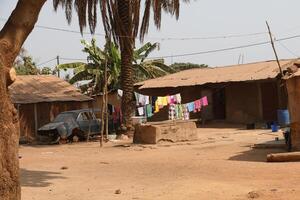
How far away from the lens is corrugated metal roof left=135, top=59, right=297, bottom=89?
85.3 ft

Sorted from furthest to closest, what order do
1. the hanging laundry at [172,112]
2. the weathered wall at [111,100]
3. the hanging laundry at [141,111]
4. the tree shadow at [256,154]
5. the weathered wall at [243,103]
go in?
the weathered wall at [111,100] < the weathered wall at [243,103] < the hanging laundry at [141,111] < the hanging laundry at [172,112] < the tree shadow at [256,154]

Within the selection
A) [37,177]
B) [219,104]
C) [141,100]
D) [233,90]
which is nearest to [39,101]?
[141,100]

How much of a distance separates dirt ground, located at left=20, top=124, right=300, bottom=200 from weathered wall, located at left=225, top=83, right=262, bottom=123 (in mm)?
8660

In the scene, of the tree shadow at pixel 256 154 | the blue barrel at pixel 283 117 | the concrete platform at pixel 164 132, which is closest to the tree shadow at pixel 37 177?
Answer: the tree shadow at pixel 256 154

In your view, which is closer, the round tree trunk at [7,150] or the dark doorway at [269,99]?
the round tree trunk at [7,150]

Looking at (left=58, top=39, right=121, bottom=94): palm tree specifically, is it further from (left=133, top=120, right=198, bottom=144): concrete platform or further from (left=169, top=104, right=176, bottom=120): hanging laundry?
(left=133, top=120, right=198, bottom=144): concrete platform

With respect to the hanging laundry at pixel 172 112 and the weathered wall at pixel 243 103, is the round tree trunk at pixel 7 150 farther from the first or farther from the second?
the weathered wall at pixel 243 103

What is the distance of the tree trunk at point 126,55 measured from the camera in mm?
22219

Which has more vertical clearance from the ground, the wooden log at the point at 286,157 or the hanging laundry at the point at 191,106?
the hanging laundry at the point at 191,106

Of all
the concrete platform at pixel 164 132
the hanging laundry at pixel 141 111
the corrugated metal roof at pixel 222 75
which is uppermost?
the corrugated metal roof at pixel 222 75

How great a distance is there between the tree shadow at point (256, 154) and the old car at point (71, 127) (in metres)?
9.32

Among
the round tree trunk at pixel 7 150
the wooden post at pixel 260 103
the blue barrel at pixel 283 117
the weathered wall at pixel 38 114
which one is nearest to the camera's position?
the round tree trunk at pixel 7 150

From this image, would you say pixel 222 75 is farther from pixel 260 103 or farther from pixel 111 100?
pixel 111 100

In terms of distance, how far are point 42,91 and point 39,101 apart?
179 cm
